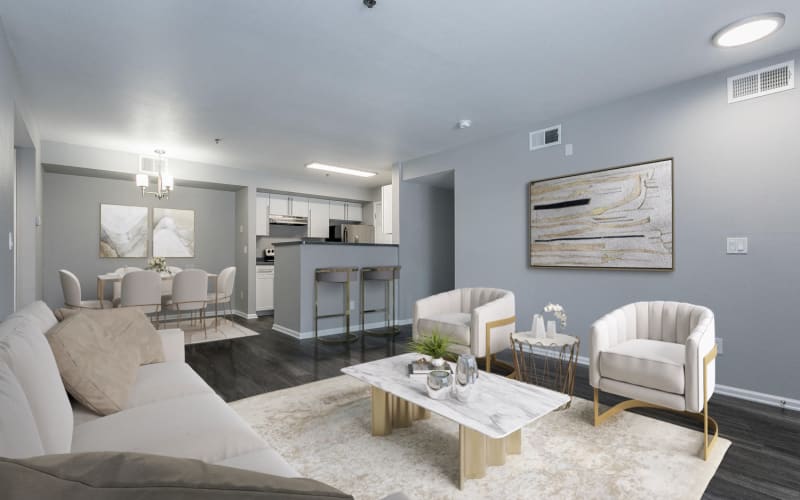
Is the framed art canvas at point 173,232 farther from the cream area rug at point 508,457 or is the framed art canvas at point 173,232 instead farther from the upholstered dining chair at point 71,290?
the cream area rug at point 508,457

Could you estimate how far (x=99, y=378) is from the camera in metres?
1.71

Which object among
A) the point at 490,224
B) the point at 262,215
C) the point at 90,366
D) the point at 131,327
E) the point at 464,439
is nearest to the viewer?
the point at 90,366

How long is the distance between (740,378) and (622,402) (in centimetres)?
113

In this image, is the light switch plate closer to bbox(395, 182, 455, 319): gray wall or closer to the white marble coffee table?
the white marble coffee table

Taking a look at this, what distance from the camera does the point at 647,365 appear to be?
7.75 ft

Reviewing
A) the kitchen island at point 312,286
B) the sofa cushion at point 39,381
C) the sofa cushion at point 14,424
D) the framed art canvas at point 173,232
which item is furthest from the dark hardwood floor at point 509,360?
the sofa cushion at point 14,424

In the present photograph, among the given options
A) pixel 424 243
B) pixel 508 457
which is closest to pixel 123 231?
pixel 424 243

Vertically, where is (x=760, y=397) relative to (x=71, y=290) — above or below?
below

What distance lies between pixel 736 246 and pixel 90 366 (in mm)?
4251

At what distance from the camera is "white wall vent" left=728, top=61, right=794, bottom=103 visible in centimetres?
293

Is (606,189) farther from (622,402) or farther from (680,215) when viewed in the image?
(622,402)

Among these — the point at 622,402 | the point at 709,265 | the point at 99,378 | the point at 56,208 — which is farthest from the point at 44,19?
the point at 709,265

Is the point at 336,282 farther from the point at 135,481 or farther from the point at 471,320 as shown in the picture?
the point at 135,481

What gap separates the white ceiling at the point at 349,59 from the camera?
8.02 feet
